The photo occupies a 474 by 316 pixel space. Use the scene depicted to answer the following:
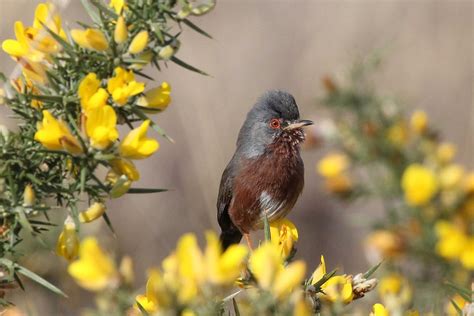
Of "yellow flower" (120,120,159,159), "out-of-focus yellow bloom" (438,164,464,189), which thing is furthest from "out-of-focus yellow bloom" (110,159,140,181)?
"out-of-focus yellow bloom" (438,164,464,189)

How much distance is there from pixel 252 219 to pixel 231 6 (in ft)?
25.2

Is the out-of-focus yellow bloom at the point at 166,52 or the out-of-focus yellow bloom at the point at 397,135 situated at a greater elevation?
the out-of-focus yellow bloom at the point at 166,52

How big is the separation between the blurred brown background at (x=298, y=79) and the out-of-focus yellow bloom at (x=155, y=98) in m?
6.03

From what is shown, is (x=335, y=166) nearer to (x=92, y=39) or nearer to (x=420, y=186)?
(x=420, y=186)

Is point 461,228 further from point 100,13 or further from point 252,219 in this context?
point 100,13

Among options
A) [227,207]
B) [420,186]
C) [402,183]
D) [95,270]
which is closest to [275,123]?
[227,207]

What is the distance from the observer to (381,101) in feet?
15.5

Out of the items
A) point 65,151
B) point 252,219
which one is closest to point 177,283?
point 65,151

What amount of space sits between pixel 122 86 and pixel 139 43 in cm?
14

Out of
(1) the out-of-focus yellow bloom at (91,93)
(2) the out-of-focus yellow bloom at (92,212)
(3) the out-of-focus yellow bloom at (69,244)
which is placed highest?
(1) the out-of-focus yellow bloom at (91,93)

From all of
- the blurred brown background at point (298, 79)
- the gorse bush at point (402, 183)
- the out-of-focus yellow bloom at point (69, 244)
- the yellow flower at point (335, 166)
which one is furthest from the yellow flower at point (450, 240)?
the blurred brown background at point (298, 79)

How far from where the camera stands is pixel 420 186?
4270 millimetres

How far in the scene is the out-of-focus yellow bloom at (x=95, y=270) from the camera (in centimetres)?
138

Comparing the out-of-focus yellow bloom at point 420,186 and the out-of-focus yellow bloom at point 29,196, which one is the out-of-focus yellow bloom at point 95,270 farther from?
the out-of-focus yellow bloom at point 420,186
